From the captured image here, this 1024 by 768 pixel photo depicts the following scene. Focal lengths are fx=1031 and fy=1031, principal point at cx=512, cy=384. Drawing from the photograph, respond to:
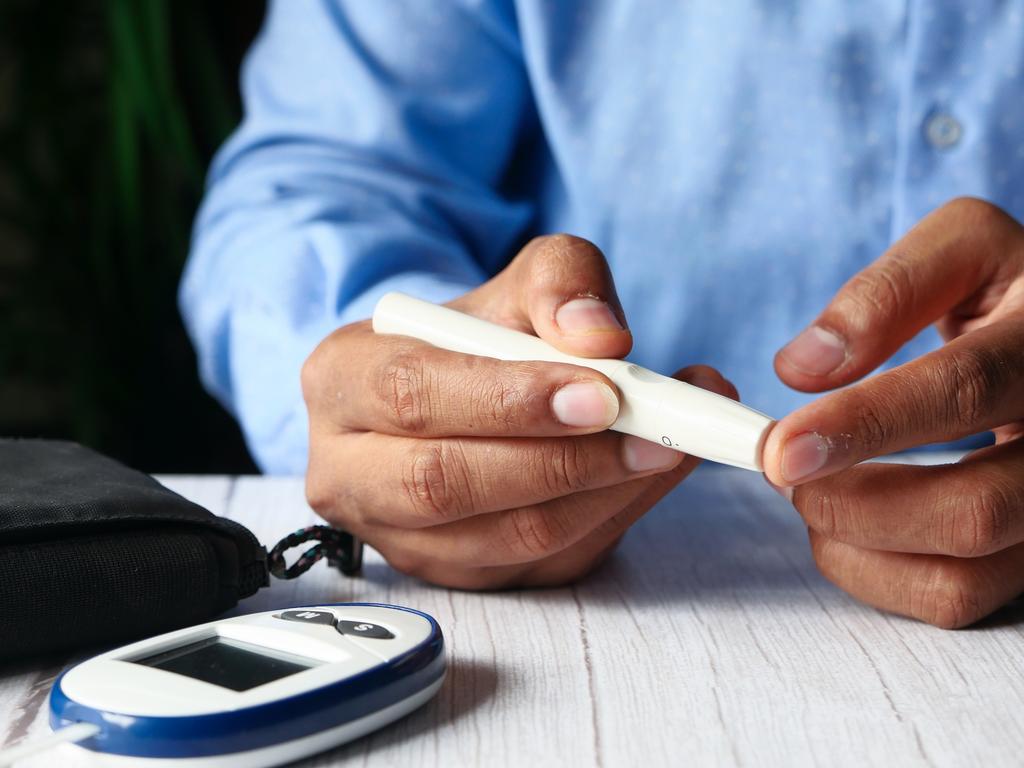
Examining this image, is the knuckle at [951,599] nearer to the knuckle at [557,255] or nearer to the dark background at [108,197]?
the knuckle at [557,255]

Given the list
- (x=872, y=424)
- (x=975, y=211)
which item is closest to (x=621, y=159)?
(x=975, y=211)

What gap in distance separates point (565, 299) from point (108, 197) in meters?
0.97

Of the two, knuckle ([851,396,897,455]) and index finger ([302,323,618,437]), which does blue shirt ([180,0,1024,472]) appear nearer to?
index finger ([302,323,618,437])

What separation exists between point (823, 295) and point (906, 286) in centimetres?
27

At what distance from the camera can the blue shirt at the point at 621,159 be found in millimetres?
634

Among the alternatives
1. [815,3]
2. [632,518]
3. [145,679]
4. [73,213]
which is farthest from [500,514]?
[73,213]

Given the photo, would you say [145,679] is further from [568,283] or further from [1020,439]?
[1020,439]

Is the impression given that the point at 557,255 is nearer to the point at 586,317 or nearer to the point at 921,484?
the point at 586,317

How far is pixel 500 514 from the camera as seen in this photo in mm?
398

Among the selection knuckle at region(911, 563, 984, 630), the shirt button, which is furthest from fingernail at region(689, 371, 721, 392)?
the shirt button

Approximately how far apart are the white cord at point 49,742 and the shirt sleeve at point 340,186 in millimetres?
358

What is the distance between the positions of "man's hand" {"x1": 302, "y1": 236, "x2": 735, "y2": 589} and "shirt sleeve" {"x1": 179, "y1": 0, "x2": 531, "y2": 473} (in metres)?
0.18

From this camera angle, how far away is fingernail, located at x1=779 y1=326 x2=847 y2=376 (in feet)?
1.39

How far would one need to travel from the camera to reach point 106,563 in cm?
32
